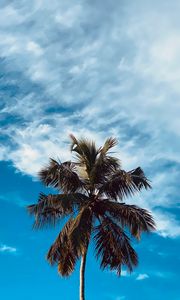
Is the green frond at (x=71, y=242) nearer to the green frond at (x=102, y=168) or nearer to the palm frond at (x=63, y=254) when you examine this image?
the palm frond at (x=63, y=254)

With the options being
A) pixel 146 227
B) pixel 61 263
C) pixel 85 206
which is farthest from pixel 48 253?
pixel 146 227

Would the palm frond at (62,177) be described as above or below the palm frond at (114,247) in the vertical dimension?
above

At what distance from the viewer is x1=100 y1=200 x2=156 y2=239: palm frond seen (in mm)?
32812

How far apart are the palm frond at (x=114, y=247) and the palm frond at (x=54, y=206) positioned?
5.71 feet

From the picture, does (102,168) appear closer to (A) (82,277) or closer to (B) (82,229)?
(B) (82,229)

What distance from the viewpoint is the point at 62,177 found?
112 ft

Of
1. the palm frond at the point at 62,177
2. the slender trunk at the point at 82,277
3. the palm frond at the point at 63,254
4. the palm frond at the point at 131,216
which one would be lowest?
the slender trunk at the point at 82,277

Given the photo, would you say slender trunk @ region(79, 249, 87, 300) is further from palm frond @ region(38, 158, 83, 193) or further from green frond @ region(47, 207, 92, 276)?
palm frond @ region(38, 158, 83, 193)

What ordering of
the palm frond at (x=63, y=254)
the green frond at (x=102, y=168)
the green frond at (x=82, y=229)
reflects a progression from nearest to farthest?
the green frond at (x=82, y=229) < the palm frond at (x=63, y=254) < the green frond at (x=102, y=168)

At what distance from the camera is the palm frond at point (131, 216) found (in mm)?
32812

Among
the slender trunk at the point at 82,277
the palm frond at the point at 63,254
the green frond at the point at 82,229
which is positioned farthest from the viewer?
the palm frond at the point at 63,254

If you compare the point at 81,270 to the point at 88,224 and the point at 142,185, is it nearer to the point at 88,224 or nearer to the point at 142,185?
the point at 88,224

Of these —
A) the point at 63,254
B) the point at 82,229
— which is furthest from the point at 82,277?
the point at 82,229

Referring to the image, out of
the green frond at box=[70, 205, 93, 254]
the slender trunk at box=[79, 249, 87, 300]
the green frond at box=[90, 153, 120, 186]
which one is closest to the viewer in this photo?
the green frond at box=[70, 205, 93, 254]
